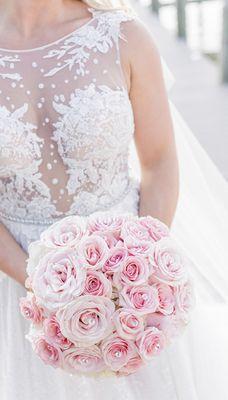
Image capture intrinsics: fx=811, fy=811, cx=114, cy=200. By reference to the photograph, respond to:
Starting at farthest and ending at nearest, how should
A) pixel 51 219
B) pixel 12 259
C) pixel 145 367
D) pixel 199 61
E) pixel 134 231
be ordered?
pixel 199 61, pixel 51 219, pixel 12 259, pixel 145 367, pixel 134 231

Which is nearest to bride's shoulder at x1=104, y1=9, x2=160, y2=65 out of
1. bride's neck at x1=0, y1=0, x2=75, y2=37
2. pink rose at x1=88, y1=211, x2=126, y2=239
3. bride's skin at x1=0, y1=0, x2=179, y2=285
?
bride's skin at x1=0, y1=0, x2=179, y2=285

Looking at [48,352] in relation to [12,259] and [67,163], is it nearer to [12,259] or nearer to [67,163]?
[12,259]

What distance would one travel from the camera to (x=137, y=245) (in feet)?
4.68

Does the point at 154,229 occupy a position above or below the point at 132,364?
above

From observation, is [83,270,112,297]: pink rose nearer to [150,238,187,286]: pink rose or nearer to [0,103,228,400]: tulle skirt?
[150,238,187,286]: pink rose

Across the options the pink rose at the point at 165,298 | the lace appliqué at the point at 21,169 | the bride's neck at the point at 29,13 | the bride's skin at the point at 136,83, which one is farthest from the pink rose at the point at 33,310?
the bride's neck at the point at 29,13

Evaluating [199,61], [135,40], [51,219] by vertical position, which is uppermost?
[135,40]

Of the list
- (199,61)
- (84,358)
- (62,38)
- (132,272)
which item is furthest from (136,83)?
(199,61)

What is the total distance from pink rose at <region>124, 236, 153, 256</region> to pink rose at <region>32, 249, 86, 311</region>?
9 centimetres

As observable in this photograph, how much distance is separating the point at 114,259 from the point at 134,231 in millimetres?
82

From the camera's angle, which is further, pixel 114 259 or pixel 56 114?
pixel 56 114

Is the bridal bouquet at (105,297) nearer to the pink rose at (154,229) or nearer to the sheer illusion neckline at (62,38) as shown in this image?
the pink rose at (154,229)

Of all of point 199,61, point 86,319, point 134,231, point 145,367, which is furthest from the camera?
point 199,61

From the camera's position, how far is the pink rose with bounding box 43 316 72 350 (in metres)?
1.39
